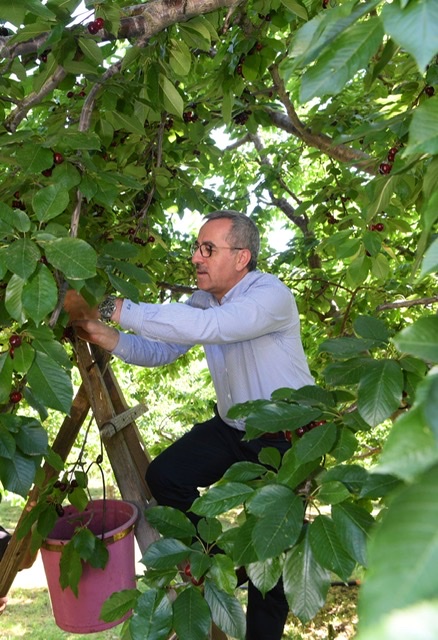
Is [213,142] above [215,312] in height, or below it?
above

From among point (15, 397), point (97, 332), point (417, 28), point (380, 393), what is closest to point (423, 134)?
point (417, 28)

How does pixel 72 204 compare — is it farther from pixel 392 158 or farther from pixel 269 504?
pixel 269 504

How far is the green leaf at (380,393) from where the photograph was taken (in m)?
1.09

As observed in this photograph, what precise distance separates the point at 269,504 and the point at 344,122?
98.7 inches

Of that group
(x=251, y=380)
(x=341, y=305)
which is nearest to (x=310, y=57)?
(x=251, y=380)

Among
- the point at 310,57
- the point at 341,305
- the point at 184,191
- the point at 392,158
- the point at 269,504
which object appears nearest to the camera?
the point at 310,57

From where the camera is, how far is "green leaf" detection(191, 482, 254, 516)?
129cm

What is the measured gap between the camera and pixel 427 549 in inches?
12.6

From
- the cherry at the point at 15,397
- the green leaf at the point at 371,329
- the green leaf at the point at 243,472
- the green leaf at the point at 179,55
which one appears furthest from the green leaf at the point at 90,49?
the green leaf at the point at 243,472

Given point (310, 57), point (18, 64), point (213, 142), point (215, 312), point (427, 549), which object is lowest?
point (427, 549)

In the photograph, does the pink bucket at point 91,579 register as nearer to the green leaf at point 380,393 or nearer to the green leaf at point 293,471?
the green leaf at point 293,471

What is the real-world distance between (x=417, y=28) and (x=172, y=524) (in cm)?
120

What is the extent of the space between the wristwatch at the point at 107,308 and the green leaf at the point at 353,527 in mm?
1297

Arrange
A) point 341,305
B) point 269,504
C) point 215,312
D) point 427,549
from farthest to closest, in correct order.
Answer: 1. point 341,305
2. point 215,312
3. point 269,504
4. point 427,549
